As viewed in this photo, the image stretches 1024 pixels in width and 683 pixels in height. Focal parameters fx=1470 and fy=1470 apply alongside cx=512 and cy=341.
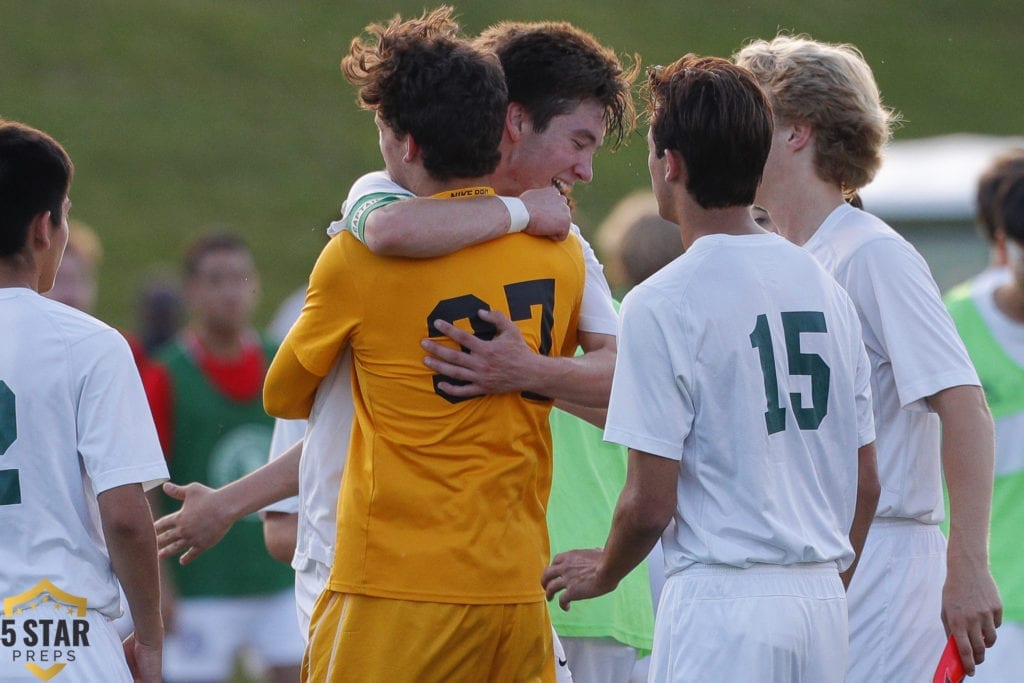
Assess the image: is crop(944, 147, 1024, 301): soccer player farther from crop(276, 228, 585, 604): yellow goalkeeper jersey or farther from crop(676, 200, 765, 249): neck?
crop(276, 228, 585, 604): yellow goalkeeper jersey

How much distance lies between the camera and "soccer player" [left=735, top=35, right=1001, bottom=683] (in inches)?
146

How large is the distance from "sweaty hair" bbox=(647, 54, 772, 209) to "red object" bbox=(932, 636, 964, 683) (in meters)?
1.22

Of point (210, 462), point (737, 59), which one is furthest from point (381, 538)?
point (210, 462)

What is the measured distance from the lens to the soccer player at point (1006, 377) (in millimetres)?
5359

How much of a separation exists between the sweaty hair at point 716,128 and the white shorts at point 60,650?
70.5 inches

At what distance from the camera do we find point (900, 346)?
12.5 feet

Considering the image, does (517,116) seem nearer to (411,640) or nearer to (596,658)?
(411,640)

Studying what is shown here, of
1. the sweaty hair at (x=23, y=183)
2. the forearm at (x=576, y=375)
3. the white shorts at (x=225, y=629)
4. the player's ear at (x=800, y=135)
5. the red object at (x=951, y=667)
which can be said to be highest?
the player's ear at (x=800, y=135)

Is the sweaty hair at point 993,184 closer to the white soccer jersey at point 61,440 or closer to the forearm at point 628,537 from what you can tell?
the forearm at point 628,537

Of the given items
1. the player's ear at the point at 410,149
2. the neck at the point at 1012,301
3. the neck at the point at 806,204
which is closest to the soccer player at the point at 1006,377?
the neck at the point at 1012,301

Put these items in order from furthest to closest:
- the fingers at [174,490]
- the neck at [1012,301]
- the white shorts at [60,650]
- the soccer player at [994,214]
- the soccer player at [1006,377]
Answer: the soccer player at [994,214] → the neck at [1012,301] → the soccer player at [1006,377] → the fingers at [174,490] → the white shorts at [60,650]

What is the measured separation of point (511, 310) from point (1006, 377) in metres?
2.82

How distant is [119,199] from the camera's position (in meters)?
21.2

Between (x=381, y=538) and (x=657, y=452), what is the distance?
65cm
